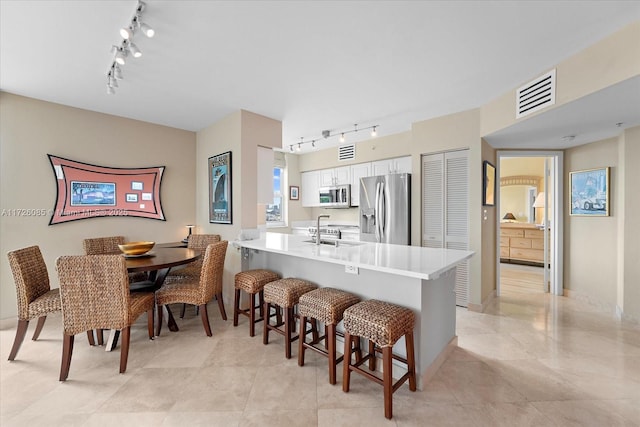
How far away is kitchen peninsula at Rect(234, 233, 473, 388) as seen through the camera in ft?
6.56

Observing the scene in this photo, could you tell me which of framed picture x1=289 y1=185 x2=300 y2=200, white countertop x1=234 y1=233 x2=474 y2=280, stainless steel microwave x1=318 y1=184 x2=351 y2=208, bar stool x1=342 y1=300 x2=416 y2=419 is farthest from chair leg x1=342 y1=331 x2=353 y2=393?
framed picture x1=289 y1=185 x2=300 y2=200

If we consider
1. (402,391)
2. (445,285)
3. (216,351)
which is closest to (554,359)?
(445,285)

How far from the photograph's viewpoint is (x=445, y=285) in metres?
2.40

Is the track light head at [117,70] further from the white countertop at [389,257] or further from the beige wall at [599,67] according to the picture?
the beige wall at [599,67]

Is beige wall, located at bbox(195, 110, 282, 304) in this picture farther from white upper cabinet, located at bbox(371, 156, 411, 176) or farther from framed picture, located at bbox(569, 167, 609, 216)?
framed picture, located at bbox(569, 167, 609, 216)

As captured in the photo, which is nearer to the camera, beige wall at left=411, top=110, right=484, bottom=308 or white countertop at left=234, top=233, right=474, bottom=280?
white countertop at left=234, top=233, right=474, bottom=280

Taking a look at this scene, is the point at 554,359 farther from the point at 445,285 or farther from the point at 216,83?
the point at 216,83

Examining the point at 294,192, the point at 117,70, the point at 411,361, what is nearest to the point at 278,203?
the point at 294,192

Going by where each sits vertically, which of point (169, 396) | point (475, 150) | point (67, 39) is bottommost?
point (169, 396)

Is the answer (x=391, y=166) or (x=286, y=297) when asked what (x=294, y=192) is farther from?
(x=286, y=297)

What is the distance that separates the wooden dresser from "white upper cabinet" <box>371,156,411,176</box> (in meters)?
3.30

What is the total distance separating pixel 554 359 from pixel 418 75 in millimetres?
2837

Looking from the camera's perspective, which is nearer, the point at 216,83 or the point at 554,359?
the point at 554,359

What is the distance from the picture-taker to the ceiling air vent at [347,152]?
A: 5402 mm
